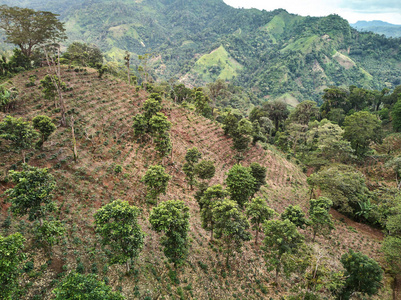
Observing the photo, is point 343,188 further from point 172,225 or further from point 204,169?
point 172,225

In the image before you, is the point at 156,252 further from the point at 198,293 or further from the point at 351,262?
the point at 351,262

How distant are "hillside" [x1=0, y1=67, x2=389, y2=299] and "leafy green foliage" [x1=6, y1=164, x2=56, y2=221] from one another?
363cm

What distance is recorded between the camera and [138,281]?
1702 centimetres

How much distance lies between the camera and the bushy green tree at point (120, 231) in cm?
1481

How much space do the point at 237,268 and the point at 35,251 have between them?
19.4 m

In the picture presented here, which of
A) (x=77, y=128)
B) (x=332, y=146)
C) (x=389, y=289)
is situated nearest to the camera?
(x=389, y=289)

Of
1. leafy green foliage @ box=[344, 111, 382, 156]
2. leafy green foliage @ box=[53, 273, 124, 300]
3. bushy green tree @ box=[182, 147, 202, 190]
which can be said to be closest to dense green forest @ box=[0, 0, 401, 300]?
leafy green foliage @ box=[53, 273, 124, 300]

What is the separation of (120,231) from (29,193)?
708 cm

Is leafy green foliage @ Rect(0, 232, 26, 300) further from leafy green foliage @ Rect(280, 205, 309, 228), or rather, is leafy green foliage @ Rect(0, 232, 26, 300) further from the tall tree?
the tall tree

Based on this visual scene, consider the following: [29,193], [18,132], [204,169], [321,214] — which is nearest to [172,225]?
[29,193]

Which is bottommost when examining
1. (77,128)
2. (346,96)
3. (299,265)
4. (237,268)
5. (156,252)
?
(237,268)

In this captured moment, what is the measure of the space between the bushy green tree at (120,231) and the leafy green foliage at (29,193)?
13.8 ft

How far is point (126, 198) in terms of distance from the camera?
25.7 metres

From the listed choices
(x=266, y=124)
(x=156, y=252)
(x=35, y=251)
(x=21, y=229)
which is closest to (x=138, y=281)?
(x=156, y=252)
